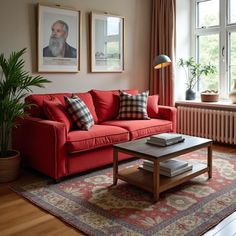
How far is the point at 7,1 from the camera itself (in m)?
3.66

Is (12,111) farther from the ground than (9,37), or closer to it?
closer to it

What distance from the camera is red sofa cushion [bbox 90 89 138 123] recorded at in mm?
4230

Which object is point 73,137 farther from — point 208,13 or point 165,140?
point 208,13

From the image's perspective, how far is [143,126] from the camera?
395 cm

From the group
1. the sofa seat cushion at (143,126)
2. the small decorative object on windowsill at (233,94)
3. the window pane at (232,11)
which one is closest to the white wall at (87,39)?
the sofa seat cushion at (143,126)

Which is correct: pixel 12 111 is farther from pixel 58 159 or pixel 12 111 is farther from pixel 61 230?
pixel 61 230

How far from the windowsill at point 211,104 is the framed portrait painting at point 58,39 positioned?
6.05 ft

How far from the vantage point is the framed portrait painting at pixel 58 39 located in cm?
398

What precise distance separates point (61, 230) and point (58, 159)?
Result: 972 millimetres

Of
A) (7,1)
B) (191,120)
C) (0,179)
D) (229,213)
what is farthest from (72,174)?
(191,120)

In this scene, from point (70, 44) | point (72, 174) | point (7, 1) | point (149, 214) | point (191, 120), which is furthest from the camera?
point (191, 120)

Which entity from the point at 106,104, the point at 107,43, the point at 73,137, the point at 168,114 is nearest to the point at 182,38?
the point at 107,43

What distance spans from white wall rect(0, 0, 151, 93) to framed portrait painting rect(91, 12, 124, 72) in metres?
0.09

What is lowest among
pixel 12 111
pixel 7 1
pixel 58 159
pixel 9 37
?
pixel 58 159
